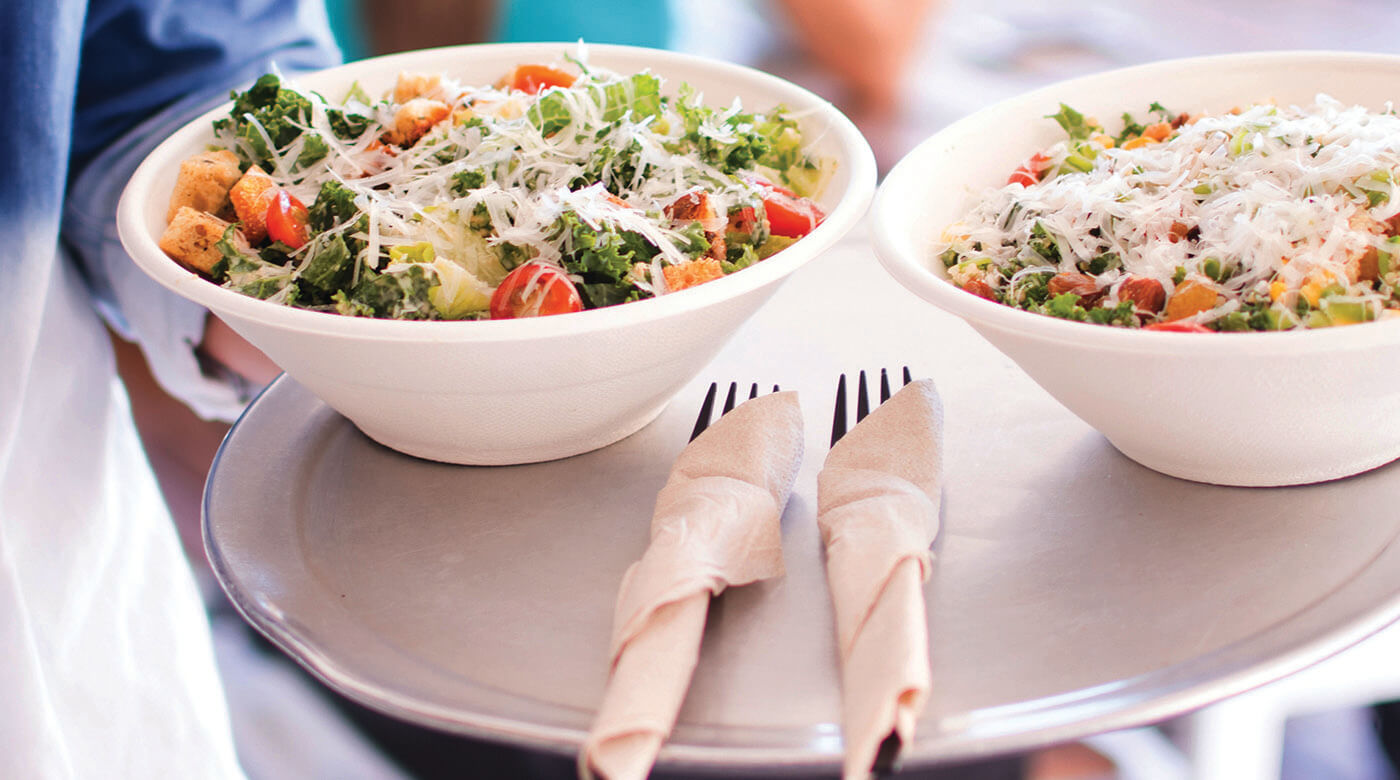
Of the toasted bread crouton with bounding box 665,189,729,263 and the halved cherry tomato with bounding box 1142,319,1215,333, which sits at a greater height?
the halved cherry tomato with bounding box 1142,319,1215,333

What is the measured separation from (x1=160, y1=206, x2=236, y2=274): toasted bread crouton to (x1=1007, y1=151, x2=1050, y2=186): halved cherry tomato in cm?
81

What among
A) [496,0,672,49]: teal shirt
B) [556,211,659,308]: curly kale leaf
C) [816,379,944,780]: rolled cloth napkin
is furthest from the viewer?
[496,0,672,49]: teal shirt

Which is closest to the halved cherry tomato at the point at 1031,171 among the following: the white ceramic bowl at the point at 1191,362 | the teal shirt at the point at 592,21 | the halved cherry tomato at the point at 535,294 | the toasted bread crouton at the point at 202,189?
the white ceramic bowl at the point at 1191,362

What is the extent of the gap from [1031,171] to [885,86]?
2490mm

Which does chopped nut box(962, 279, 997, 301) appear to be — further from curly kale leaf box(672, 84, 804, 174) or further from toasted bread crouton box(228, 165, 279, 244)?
toasted bread crouton box(228, 165, 279, 244)

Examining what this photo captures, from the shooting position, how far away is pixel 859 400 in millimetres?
1117

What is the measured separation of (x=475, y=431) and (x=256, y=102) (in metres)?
0.51

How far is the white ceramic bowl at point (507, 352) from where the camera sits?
35.8 inches

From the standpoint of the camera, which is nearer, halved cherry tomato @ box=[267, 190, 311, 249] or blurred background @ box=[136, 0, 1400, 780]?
halved cherry tomato @ box=[267, 190, 311, 249]

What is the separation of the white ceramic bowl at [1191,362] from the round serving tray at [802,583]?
0.05 meters

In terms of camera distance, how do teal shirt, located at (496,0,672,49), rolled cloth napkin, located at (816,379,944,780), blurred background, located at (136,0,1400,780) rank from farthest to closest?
1. teal shirt, located at (496,0,672,49)
2. blurred background, located at (136,0,1400,780)
3. rolled cloth napkin, located at (816,379,944,780)

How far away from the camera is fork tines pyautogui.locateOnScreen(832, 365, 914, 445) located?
1089 mm

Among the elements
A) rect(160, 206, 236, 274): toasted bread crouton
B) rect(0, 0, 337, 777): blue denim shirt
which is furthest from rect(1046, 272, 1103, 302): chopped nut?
rect(0, 0, 337, 777): blue denim shirt

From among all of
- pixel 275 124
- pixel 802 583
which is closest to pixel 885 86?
pixel 275 124
